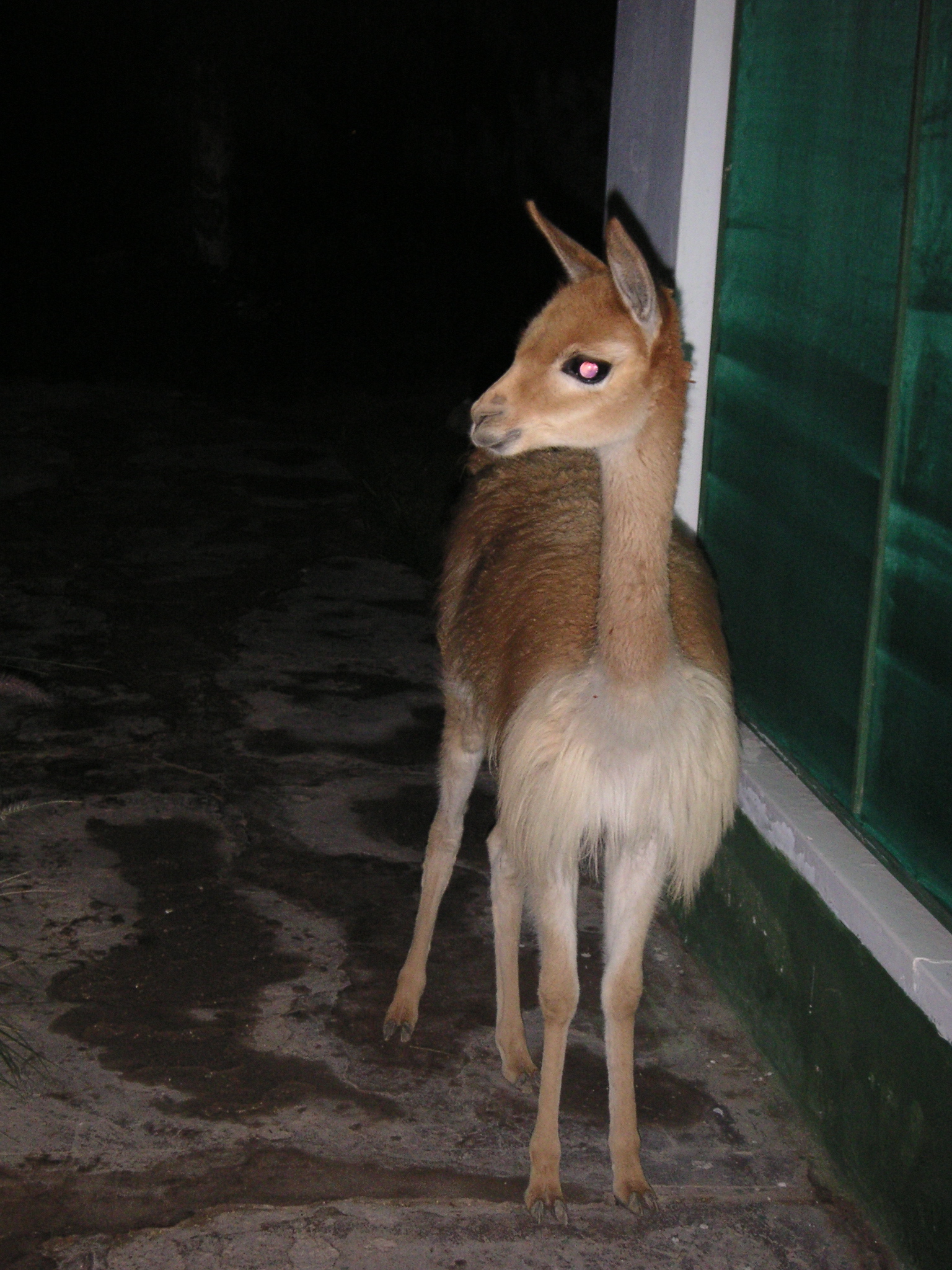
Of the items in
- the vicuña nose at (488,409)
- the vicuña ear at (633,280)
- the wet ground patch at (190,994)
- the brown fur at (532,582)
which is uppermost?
the vicuña ear at (633,280)

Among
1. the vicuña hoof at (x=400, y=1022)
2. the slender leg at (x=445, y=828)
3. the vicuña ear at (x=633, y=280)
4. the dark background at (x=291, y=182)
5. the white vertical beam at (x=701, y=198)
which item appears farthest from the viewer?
the dark background at (x=291, y=182)

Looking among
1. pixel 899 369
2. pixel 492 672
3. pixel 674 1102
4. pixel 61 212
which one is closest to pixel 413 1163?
pixel 674 1102

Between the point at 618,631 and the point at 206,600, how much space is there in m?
4.40

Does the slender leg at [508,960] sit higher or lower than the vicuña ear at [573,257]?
lower

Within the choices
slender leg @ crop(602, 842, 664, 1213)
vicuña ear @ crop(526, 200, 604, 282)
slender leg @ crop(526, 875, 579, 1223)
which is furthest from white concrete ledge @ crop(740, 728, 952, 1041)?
vicuña ear @ crop(526, 200, 604, 282)

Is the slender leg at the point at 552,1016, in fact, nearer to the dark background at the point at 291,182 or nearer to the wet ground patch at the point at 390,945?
the wet ground patch at the point at 390,945

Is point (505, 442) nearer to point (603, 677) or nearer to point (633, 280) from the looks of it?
point (633, 280)

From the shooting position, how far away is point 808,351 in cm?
353

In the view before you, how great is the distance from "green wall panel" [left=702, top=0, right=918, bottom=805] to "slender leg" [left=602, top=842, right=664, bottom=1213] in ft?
1.78

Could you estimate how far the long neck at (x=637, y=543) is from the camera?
114 inches

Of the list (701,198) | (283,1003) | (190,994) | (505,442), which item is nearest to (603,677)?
(505,442)

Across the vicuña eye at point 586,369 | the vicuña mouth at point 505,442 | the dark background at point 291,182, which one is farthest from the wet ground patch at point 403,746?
the dark background at point 291,182

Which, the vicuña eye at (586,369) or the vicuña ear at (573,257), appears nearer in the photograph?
the vicuña eye at (586,369)

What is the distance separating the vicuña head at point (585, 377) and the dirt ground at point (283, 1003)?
166 centimetres
